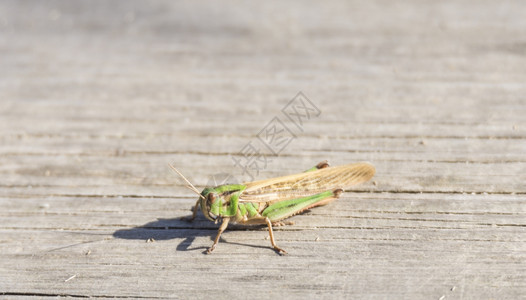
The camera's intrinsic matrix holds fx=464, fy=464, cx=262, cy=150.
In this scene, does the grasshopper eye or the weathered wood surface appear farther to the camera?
the grasshopper eye

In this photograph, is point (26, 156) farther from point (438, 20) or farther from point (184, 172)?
point (438, 20)

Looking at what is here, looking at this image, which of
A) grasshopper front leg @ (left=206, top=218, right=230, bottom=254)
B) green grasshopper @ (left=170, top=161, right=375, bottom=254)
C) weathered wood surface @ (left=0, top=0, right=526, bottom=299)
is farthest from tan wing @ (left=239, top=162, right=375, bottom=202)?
grasshopper front leg @ (left=206, top=218, right=230, bottom=254)

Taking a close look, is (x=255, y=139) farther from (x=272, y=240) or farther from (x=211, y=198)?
(x=272, y=240)

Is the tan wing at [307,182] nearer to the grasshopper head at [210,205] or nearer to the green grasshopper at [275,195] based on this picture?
the green grasshopper at [275,195]

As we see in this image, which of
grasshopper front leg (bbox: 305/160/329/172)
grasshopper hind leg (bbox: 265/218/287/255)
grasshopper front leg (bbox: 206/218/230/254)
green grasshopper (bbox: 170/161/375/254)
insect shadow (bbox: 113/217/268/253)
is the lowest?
insect shadow (bbox: 113/217/268/253)

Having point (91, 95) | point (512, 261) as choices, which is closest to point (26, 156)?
point (91, 95)

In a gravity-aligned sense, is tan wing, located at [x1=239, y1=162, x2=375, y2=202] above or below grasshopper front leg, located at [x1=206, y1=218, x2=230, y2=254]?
above

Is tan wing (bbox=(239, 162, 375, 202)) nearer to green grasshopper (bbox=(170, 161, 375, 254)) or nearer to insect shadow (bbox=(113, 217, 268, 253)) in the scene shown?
green grasshopper (bbox=(170, 161, 375, 254))

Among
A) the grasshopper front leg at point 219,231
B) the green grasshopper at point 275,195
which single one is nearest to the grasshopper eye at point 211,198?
the green grasshopper at point 275,195

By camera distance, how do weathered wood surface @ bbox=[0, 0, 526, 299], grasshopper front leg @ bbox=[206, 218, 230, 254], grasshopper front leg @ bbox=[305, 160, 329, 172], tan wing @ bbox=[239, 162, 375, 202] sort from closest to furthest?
1. weathered wood surface @ bbox=[0, 0, 526, 299]
2. grasshopper front leg @ bbox=[206, 218, 230, 254]
3. tan wing @ bbox=[239, 162, 375, 202]
4. grasshopper front leg @ bbox=[305, 160, 329, 172]
